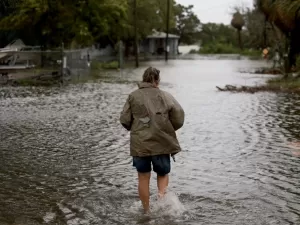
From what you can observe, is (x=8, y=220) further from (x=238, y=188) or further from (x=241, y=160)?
(x=241, y=160)

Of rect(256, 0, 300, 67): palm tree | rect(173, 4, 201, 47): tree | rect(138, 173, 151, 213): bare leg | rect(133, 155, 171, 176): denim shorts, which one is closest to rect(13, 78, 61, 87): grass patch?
rect(256, 0, 300, 67): palm tree

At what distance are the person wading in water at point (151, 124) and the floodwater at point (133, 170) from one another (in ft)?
2.07

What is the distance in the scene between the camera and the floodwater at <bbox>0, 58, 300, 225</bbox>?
20.8 feet

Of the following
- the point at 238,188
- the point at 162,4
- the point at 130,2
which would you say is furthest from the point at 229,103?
the point at 162,4

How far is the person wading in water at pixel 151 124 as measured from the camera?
6000 mm

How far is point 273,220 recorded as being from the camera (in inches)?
239

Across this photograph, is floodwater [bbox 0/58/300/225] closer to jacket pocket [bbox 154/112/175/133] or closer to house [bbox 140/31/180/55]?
jacket pocket [bbox 154/112/175/133]

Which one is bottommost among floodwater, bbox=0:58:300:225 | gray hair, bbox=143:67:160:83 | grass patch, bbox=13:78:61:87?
grass patch, bbox=13:78:61:87

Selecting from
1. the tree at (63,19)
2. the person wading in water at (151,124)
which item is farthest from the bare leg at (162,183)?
the tree at (63,19)

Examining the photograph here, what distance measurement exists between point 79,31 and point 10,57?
10928 millimetres

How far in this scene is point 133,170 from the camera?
8477 mm

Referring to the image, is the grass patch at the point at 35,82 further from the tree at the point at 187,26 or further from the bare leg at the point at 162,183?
the tree at the point at 187,26

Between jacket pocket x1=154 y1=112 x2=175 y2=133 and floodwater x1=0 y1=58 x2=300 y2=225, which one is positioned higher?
jacket pocket x1=154 y1=112 x2=175 y2=133

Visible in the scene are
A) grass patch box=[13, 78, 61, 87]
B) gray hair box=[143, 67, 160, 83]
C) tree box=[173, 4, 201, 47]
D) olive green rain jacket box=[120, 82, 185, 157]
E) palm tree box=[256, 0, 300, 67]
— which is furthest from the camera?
tree box=[173, 4, 201, 47]
